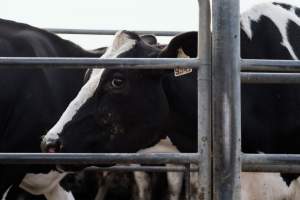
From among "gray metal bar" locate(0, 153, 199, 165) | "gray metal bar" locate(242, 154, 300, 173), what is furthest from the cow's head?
"gray metal bar" locate(242, 154, 300, 173)

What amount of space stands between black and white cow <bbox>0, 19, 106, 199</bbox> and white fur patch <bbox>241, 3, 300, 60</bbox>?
1797 mm

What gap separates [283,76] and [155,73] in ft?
5.11

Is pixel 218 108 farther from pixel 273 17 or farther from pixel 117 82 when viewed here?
pixel 273 17

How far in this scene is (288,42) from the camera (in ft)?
15.8

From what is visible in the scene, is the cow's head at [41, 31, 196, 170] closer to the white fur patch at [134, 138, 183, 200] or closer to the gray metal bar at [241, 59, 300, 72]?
the gray metal bar at [241, 59, 300, 72]

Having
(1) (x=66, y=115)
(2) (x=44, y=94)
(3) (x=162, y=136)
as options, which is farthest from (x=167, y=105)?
(2) (x=44, y=94)

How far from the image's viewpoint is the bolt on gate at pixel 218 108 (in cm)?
261

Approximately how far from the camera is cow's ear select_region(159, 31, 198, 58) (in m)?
3.82

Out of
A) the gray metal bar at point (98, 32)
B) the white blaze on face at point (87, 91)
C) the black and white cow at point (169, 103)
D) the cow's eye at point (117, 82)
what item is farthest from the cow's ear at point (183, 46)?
the gray metal bar at point (98, 32)

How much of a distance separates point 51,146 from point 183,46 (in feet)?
2.95

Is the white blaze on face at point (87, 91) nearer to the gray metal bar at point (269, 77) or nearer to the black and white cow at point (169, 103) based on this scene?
the black and white cow at point (169, 103)


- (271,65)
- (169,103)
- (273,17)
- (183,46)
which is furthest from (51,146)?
(273,17)

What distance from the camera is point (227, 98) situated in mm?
2609

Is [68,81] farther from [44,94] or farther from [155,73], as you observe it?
[155,73]
